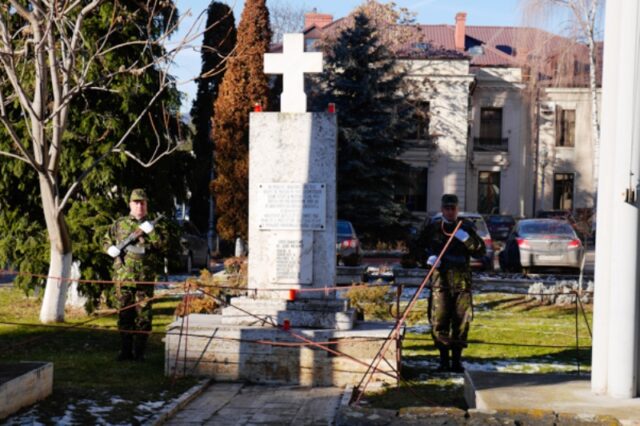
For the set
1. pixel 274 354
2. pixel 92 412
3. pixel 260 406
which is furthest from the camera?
pixel 274 354

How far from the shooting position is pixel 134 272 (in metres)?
9.65

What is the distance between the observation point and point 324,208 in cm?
955

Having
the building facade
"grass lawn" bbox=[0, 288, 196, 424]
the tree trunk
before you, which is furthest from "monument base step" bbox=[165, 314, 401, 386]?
the building facade

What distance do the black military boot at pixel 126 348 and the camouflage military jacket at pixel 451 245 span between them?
3.26 meters

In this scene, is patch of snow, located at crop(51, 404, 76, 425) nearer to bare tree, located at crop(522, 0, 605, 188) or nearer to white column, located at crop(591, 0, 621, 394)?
white column, located at crop(591, 0, 621, 394)

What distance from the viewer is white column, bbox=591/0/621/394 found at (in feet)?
21.6

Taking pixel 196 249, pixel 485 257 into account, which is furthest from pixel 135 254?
pixel 196 249

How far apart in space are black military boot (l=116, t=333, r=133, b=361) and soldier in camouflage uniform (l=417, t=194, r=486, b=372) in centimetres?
319

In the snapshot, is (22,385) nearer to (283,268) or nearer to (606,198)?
(283,268)

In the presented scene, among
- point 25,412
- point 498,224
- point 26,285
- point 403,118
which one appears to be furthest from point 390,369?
point 498,224

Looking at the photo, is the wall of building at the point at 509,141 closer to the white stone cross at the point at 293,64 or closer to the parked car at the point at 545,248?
the parked car at the point at 545,248

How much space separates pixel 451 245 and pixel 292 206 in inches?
67.7

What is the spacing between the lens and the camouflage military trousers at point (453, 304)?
Result: 31.3 feet

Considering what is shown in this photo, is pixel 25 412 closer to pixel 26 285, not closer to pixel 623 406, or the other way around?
pixel 623 406
